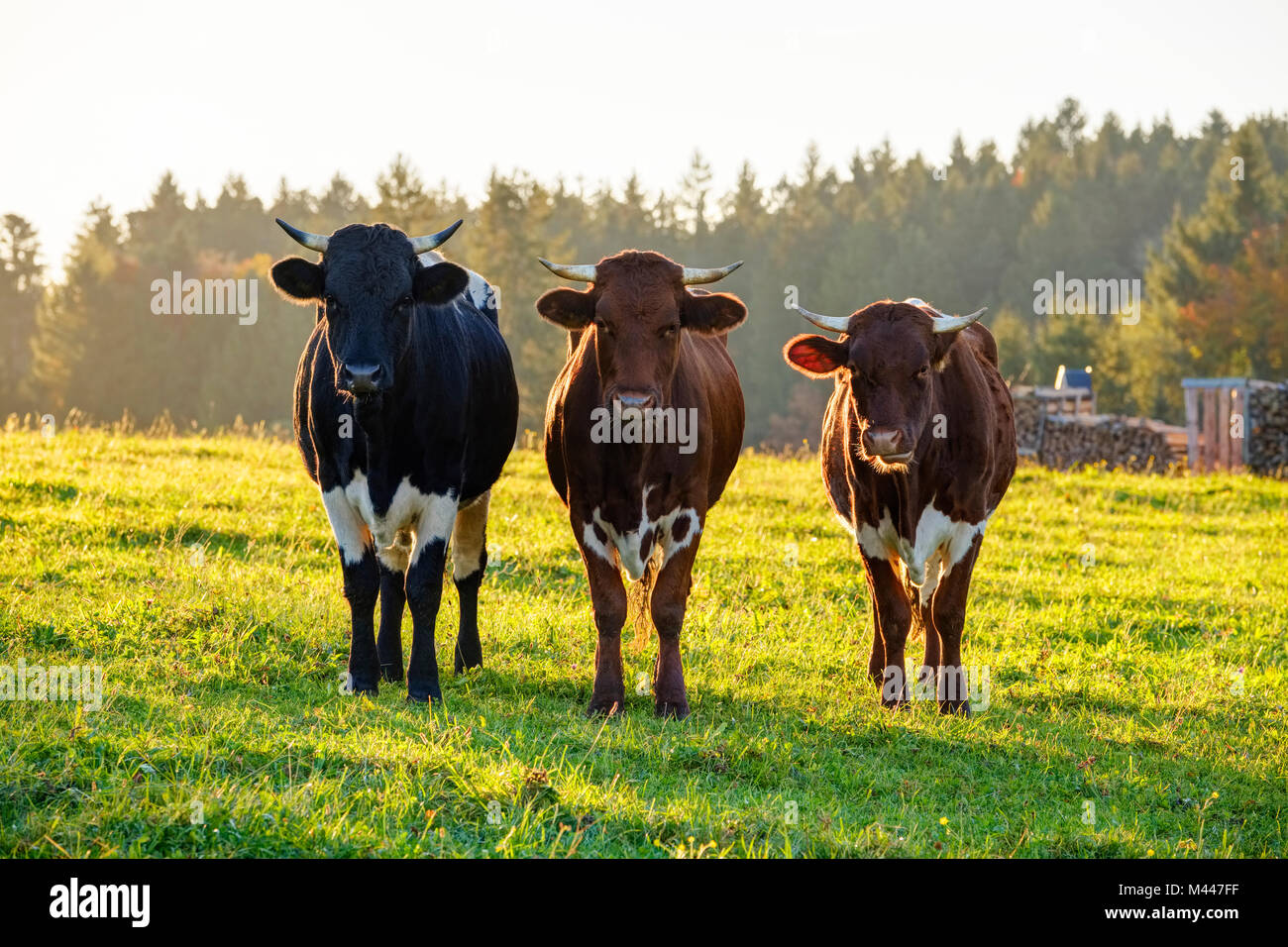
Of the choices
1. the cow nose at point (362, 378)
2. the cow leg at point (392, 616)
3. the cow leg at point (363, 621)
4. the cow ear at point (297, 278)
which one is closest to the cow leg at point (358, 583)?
the cow leg at point (363, 621)

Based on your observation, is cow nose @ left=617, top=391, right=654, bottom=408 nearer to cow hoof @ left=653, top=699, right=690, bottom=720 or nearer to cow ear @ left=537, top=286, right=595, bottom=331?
cow ear @ left=537, top=286, right=595, bottom=331

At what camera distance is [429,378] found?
751cm

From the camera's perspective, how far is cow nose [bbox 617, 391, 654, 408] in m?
6.60

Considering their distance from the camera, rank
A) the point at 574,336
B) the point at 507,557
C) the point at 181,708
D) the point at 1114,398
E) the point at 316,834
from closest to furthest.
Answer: the point at 316,834, the point at 181,708, the point at 574,336, the point at 507,557, the point at 1114,398

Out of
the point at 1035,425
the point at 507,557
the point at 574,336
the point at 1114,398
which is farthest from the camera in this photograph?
the point at 1114,398

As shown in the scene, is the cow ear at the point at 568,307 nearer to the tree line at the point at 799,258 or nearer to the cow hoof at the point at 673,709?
the cow hoof at the point at 673,709

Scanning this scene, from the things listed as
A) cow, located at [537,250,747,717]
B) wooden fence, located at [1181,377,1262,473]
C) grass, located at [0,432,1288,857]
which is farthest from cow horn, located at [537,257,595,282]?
wooden fence, located at [1181,377,1262,473]

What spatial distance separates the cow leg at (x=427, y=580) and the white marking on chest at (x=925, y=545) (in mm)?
2557

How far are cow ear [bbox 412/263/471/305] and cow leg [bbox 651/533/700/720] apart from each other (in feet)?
6.61

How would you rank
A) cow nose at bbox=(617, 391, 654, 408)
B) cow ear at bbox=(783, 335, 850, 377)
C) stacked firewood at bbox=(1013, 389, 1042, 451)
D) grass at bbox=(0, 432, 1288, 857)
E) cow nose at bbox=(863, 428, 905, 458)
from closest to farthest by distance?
grass at bbox=(0, 432, 1288, 857) → cow nose at bbox=(617, 391, 654, 408) → cow nose at bbox=(863, 428, 905, 458) → cow ear at bbox=(783, 335, 850, 377) → stacked firewood at bbox=(1013, 389, 1042, 451)

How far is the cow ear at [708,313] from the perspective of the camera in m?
7.29
